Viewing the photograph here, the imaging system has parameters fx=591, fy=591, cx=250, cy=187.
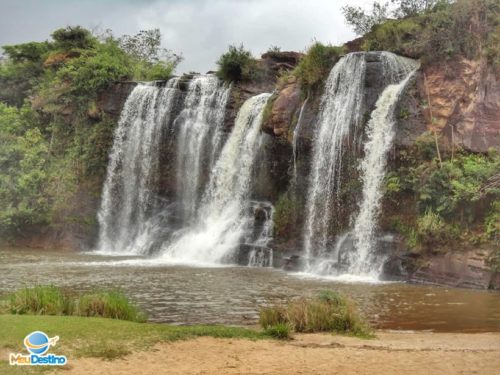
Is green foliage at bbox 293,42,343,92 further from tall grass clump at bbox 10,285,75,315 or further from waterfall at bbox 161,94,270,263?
tall grass clump at bbox 10,285,75,315

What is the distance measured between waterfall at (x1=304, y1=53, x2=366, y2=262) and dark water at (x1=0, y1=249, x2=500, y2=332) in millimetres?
2719

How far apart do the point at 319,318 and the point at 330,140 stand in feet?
43.0

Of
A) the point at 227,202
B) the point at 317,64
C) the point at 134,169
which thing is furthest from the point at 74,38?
the point at 317,64

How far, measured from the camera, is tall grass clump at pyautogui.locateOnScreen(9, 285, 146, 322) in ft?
35.1

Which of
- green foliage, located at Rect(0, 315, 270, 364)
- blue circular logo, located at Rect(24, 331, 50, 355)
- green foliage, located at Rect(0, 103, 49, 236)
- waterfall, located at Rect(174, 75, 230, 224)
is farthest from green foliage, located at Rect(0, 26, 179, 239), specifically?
blue circular logo, located at Rect(24, 331, 50, 355)

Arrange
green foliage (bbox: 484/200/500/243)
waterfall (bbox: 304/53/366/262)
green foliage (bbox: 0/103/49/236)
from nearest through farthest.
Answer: green foliage (bbox: 484/200/500/243)
waterfall (bbox: 304/53/366/262)
green foliage (bbox: 0/103/49/236)

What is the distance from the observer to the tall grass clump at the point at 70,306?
10695mm

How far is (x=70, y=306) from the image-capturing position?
10844 millimetres

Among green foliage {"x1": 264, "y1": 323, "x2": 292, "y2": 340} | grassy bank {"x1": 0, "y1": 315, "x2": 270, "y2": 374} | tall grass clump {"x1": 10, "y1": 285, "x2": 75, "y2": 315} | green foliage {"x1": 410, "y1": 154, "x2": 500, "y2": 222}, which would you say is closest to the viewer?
grassy bank {"x1": 0, "y1": 315, "x2": 270, "y2": 374}

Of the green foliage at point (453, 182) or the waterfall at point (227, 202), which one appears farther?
the waterfall at point (227, 202)

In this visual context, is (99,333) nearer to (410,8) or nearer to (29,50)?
(410,8)

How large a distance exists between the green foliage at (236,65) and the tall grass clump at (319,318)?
21820mm

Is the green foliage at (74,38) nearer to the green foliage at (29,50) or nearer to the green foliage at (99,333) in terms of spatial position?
the green foliage at (29,50)

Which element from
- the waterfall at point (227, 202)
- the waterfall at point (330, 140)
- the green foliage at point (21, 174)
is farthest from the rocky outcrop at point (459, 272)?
the green foliage at point (21, 174)
